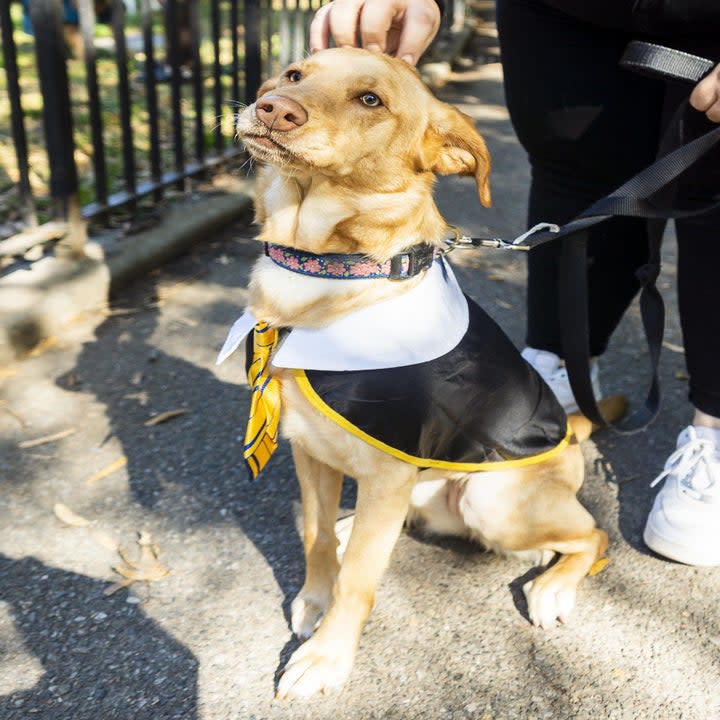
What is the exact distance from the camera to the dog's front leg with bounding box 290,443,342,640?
7.52ft

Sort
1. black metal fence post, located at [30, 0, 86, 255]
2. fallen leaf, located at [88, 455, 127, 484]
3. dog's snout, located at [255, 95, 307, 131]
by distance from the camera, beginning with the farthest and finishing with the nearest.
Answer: black metal fence post, located at [30, 0, 86, 255]
fallen leaf, located at [88, 455, 127, 484]
dog's snout, located at [255, 95, 307, 131]

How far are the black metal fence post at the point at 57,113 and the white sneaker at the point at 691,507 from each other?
275 centimetres

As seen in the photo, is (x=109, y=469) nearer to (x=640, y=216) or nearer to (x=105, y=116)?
(x=640, y=216)

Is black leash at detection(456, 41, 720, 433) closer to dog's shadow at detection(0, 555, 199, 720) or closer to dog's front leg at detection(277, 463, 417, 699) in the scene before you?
dog's front leg at detection(277, 463, 417, 699)

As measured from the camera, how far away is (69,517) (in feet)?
8.53

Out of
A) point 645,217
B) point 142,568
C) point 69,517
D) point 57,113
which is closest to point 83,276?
point 57,113

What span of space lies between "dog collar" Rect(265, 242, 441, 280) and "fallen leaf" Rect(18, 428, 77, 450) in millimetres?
1354

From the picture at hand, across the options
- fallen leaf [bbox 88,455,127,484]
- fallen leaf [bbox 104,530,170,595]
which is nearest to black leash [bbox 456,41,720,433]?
fallen leaf [bbox 104,530,170,595]

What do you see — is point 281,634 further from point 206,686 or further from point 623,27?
point 623,27

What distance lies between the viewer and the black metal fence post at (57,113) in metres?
3.65

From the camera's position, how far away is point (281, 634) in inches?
88.0

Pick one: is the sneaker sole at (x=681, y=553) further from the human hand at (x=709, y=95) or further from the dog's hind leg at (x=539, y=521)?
the human hand at (x=709, y=95)

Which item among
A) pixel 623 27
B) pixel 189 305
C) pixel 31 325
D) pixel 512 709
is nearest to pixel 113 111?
pixel 189 305

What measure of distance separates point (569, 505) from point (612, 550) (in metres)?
0.40
